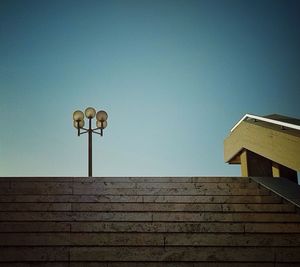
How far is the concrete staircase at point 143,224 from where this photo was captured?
3756 millimetres

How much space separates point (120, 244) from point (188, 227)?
85 cm

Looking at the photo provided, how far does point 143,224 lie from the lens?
434 centimetres

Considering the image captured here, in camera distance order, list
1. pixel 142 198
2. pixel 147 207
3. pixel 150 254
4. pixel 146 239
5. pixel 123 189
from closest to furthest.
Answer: pixel 150 254, pixel 146 239, pixel 147 207, pixel 142 198, pixel 123 189

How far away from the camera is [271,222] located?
453 cm

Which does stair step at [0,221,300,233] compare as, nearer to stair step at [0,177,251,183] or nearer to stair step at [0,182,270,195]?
stair step at [0,182,270,195]

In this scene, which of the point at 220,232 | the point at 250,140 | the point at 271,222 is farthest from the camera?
the point at 250,140

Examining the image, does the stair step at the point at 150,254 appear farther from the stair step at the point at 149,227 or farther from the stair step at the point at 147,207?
the stair step at the point at 147,207

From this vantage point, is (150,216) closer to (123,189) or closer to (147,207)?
(147,207)

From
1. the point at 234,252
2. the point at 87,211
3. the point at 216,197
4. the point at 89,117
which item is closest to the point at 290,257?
the point at 234,252

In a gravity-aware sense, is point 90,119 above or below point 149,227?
above

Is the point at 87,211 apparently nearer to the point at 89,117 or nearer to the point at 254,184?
the point at 254,184

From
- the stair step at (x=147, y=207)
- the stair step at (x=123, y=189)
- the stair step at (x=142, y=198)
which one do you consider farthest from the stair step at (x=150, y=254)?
the stair step at (x=123, y=189)

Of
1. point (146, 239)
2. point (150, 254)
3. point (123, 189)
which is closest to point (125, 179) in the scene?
point (123, 189)

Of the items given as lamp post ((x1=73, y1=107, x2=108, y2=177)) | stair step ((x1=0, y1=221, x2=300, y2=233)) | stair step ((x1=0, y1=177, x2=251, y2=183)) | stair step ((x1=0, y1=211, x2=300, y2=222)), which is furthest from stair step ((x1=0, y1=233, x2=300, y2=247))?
lamp post ((x1=73, y1=107, x2=108, y2=177))
